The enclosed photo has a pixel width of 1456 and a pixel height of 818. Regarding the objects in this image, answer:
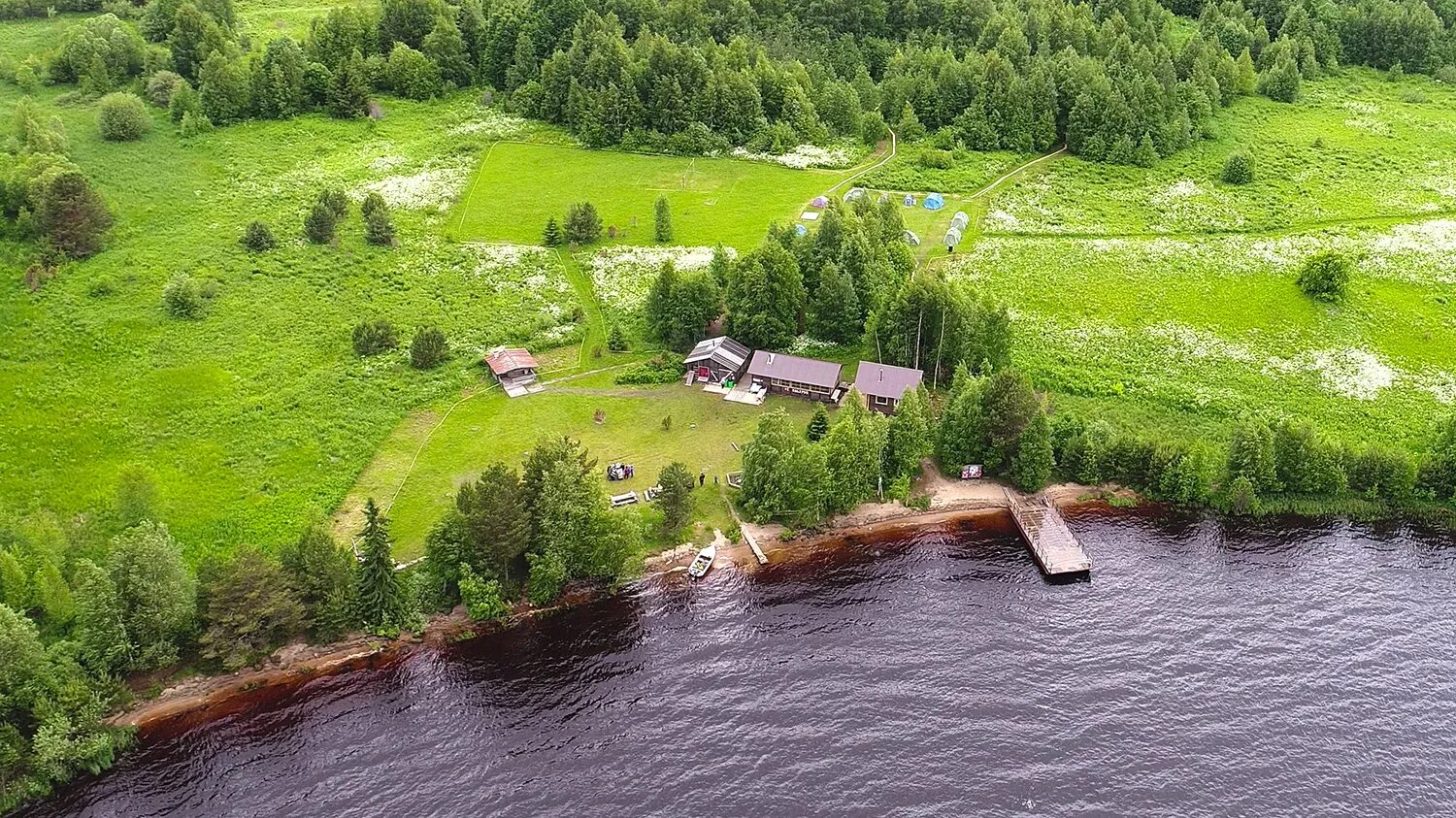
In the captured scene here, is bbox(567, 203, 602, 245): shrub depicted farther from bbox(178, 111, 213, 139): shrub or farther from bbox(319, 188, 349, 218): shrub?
bbox(178, 111, 213, 139): shrub

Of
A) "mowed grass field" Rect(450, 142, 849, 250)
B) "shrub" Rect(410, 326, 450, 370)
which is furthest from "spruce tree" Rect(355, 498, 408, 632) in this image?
"mowed grass field" Rect(450, 142, 849, 250)

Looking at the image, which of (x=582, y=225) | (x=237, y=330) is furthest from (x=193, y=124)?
(x=582, y=225)

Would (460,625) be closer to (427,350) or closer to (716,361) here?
(427,350)

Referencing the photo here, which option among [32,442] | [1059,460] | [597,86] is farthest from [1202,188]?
[32,442]

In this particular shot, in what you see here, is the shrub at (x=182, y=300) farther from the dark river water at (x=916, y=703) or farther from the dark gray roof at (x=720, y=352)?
the dark river water at (x=916, y=703)

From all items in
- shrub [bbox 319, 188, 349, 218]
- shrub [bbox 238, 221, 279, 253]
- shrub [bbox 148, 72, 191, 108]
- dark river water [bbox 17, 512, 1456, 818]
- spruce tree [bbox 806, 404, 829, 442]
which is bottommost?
dark river water [bbox 17, 512, 1456, 818]
